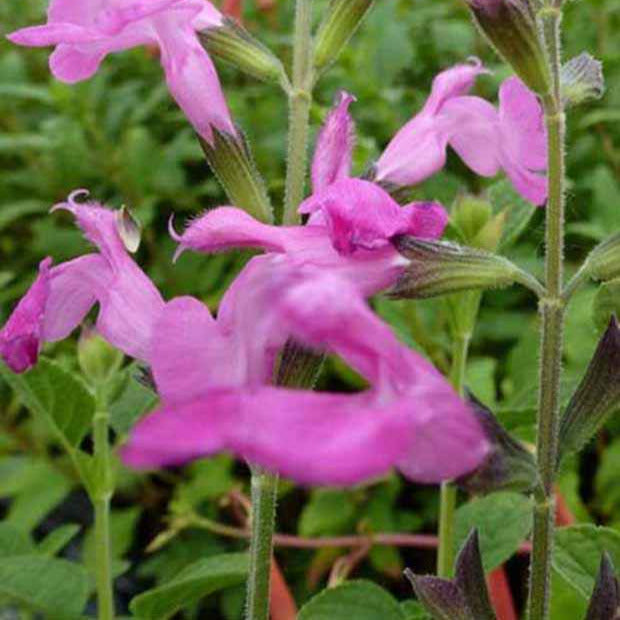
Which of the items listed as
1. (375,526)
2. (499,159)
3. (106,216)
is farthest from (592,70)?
(375,526)

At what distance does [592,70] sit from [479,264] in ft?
0.46

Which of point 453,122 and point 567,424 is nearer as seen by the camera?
point 567,424

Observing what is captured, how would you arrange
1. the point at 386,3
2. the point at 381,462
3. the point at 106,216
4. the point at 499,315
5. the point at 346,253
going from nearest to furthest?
the point at 381,462 < the point at 346,253 < the point at 106,216 < the point at 499,315 < the point at 386,3

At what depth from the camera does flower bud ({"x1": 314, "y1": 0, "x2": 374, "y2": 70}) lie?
0.88 m

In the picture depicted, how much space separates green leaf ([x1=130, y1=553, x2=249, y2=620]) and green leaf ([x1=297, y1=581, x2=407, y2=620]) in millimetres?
57

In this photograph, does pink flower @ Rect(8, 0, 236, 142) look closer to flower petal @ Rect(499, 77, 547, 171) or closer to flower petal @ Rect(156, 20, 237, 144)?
flower petal @ Rect(156, 20, 237, 144)

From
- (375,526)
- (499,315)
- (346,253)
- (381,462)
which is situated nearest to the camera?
(381,462)

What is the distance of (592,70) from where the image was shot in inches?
30.9

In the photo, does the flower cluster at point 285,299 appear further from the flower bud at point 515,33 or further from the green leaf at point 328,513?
the green leaf at point 328,513

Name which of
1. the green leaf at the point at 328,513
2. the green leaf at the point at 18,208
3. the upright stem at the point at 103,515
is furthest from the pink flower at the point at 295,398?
the green leaf at the point at 18,208

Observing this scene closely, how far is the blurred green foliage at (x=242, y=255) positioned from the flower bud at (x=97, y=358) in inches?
8.2

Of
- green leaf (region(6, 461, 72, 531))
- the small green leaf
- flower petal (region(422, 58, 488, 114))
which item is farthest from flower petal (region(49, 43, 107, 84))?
green leaf (region(6, 461, 72, 531))

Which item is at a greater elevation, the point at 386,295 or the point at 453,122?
the point at 453,122

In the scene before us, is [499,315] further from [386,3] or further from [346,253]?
[346,253]
